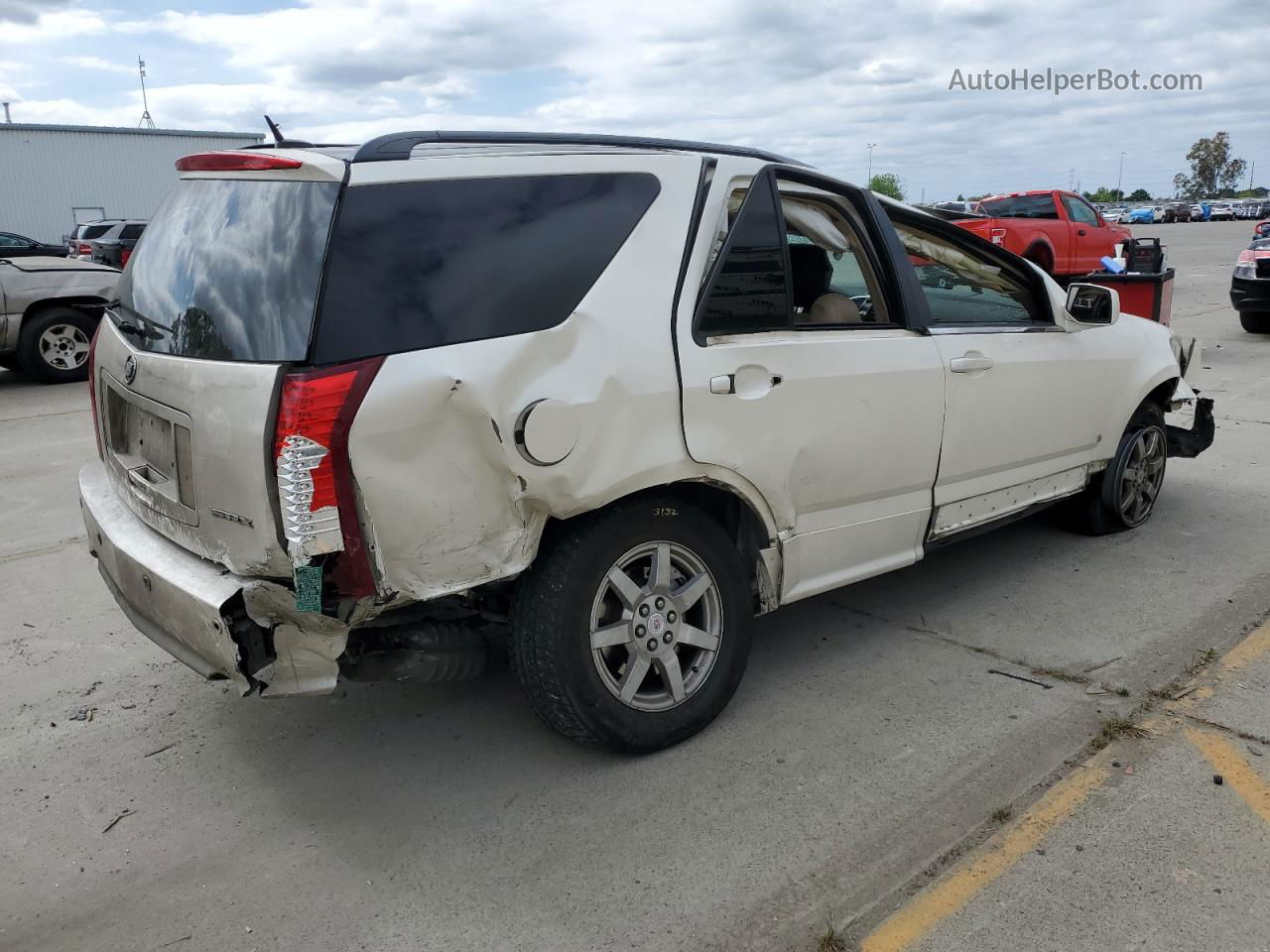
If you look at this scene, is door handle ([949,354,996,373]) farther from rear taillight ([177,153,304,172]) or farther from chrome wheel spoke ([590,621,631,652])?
rear taillight ([177,153,304,172])

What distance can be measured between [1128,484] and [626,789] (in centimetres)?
343

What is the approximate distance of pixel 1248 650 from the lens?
Result: 395 cm

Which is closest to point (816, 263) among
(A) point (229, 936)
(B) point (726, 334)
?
(B) point (726, 334)

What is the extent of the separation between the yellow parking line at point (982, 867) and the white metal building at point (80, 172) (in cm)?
3771

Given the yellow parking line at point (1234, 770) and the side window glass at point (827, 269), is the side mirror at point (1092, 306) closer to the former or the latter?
the side window glass at point (827, 269)

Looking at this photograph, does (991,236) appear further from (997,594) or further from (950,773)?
(950,773)

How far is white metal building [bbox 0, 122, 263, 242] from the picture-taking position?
3616 cm

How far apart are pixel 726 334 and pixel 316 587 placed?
4.85 ft

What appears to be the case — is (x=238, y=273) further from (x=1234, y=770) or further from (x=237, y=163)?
(x=1234, y=770)

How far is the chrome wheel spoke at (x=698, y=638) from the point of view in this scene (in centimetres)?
329

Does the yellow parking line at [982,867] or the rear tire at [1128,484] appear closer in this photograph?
the yellow parking line at [982,867]

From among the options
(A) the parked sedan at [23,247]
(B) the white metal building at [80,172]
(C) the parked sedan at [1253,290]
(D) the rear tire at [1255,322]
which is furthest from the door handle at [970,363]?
(B) the white metal building at [80,172]

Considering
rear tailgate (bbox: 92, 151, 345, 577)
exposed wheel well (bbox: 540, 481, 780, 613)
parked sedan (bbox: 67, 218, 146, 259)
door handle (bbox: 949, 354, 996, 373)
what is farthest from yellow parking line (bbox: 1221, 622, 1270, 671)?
parked sedan (bbox: 67, 218, 146, 259)

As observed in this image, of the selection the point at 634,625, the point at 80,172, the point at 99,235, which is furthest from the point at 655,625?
the point at 80,172
